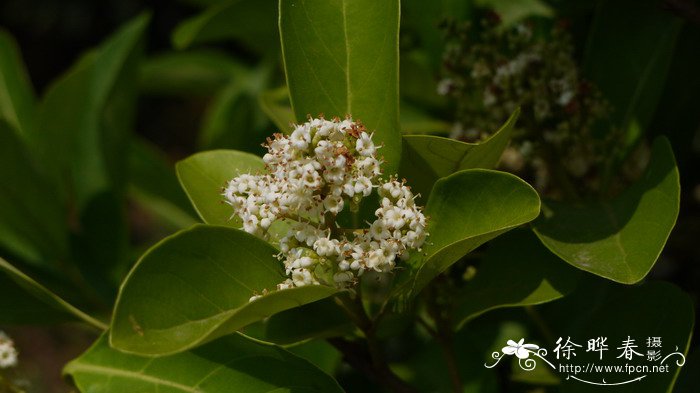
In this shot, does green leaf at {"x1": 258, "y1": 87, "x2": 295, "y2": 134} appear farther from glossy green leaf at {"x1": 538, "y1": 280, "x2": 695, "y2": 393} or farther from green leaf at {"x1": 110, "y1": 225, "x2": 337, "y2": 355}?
glossy green leaf at {"x1": 538, "y1": 280, "x2": 695, "y2": 393}

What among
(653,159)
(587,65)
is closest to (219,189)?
(653,159)

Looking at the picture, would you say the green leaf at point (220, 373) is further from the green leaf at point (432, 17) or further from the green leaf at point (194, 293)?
the green leaf at point (432, 17)

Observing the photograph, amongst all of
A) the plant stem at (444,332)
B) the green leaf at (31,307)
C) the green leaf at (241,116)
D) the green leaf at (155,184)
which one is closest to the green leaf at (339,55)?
the plant stem at (444,332)

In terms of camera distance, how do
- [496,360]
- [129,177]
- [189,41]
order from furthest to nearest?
[129,177] < [189,41] < [496,360]

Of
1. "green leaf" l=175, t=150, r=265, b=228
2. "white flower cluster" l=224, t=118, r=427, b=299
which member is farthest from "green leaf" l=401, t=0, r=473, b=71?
"white flower cluster" l=224, t=118, r=427, b=299

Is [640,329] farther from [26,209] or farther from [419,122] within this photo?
[26,209]

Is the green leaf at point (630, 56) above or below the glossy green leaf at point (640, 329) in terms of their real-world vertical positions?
above

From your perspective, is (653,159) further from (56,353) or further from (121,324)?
(56,353)

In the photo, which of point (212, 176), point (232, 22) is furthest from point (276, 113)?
point (232, 22)
